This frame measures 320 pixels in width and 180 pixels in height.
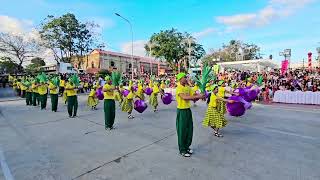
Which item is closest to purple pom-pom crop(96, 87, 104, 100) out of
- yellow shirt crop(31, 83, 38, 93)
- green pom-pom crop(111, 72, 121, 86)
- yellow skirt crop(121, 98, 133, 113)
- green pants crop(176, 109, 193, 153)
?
yellow skirt crop(121, 98, 133, 113)

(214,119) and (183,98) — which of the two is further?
(214,119)

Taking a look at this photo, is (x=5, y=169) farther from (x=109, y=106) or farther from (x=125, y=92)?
(x=125, y=92)

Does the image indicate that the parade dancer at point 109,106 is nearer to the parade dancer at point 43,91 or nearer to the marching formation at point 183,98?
the marching formation at point 183,98

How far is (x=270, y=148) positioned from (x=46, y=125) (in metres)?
6.96

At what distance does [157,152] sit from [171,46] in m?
35.2

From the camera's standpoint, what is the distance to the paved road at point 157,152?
4.40 metres

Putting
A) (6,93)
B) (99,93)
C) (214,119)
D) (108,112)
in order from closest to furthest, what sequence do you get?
(214,119)
(108,112)
(99,93)
(6,93)

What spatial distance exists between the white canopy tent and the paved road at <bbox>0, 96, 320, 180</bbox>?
18.7m

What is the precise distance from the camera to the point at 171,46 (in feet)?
131

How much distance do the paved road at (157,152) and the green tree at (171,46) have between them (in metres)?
32.1

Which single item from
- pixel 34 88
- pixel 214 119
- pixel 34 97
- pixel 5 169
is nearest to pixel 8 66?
pixel 34 97

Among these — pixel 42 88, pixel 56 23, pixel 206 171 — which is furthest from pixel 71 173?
pixel 56 23

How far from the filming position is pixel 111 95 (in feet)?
26.6

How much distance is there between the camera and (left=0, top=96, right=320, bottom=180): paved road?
14.4 feet
